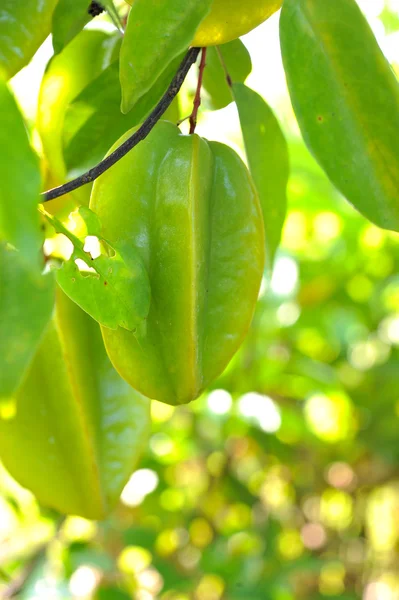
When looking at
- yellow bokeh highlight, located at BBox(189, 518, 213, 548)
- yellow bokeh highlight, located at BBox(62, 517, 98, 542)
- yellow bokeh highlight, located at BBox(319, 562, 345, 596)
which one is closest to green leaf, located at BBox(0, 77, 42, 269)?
yellow bokeh highlight, located at BBox(62, 517, 98, 542)

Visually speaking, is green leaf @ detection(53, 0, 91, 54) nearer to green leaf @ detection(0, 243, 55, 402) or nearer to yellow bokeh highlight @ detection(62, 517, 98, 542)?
green leaf @ detection(0, 243, 55, 402)

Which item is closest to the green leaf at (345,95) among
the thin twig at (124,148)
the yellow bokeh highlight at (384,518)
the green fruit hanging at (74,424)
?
the thin twig at (124,148)

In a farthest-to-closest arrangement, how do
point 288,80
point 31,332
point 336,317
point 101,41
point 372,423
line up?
point 372,423 < point 336,317 < point 101,41 < point 288,80 < point 31,332

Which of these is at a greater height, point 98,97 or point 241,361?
point 98,97

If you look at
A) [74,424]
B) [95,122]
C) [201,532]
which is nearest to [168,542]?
[201,532]

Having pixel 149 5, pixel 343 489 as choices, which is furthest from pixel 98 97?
pixel 343 489

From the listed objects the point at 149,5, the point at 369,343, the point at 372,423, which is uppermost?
the point at 149,5

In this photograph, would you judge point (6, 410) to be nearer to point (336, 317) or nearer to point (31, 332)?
point (31, 332)
